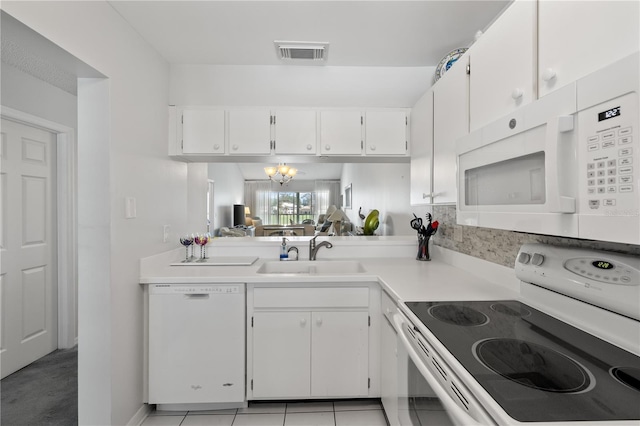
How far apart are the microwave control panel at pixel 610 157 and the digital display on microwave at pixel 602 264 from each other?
0.31 meters

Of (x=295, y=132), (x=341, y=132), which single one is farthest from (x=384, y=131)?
Result: (x=295, y=132)

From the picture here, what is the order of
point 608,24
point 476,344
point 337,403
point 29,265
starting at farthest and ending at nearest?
point 29,265, point 337,403, point 476,344, point 608,24

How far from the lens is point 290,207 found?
10422mm

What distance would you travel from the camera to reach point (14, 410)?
1764 millimetres

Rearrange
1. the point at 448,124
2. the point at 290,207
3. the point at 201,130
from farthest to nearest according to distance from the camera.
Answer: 1. the point at 290,207
2. the point at 201,130
3. the point at 448,124

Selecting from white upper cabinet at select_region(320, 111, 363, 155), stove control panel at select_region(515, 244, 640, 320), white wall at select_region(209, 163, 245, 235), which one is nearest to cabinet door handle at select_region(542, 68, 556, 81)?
stove control panel at select_region(515, 244, 640, 320)

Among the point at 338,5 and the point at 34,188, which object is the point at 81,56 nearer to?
the point at 338,5

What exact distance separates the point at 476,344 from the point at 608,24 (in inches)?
35.0

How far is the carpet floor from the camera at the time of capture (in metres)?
1.71

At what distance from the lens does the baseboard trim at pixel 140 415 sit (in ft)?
5.29

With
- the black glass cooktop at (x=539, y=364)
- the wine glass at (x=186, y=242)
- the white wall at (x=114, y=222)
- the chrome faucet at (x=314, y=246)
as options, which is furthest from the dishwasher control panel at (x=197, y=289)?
the black glass cooktop at (x=539, y=364)

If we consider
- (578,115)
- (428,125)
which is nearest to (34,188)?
(428,125)

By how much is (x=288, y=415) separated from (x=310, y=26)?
7.72 feet

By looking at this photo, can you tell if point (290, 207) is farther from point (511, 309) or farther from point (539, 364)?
point (539, 364)
